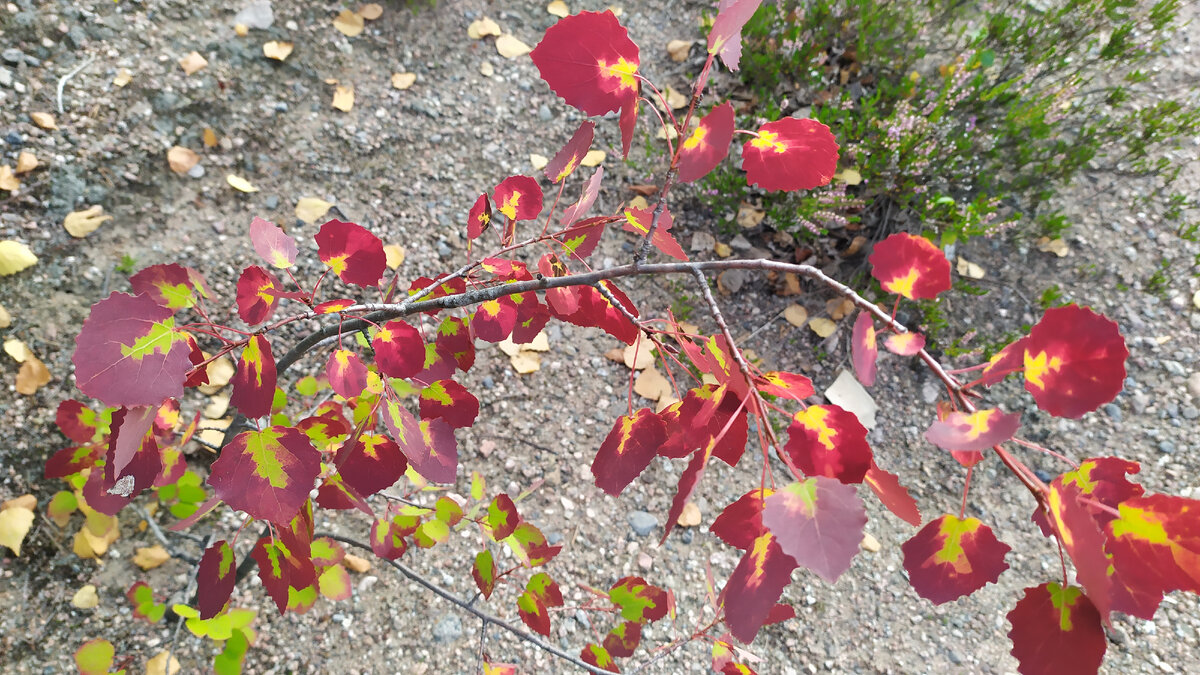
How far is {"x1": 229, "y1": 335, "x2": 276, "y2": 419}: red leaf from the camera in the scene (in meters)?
0.68

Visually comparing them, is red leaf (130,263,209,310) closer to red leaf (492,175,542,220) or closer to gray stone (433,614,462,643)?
red leaf (492,175,542,220)

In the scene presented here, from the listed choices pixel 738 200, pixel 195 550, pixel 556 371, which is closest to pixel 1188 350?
pixel 738 200

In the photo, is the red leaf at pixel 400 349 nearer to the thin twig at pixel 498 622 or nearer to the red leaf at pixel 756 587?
the red leaf at pixel 756 587

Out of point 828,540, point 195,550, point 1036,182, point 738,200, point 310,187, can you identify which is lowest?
point 195,550

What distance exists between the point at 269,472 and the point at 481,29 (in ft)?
7.21

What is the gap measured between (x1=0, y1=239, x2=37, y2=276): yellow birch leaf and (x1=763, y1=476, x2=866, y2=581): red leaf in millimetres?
1880

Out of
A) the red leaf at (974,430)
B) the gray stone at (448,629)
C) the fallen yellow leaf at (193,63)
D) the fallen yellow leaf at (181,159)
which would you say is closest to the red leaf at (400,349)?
the red leaf at (974,430)

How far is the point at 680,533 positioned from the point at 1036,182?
1.72 m

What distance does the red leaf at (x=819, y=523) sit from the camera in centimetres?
46

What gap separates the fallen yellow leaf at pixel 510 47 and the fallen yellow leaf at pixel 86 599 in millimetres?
2056

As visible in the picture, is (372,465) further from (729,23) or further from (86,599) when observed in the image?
(86,599)

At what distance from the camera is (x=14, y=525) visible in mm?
1332

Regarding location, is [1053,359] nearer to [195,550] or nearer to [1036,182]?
[195,550]

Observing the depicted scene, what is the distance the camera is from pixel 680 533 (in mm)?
1795
